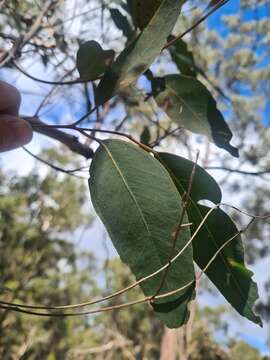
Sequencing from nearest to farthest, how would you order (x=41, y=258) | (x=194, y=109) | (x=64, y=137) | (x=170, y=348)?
1. (x=64, y=137)
2. (x=194, y=109)
3. (x=170, y=348)
4. (x=41, y=258)

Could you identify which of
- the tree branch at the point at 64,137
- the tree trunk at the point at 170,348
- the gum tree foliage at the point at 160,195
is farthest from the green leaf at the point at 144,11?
the tree trunk at the point at 170,348

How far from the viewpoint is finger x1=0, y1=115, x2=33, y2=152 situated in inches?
21.2

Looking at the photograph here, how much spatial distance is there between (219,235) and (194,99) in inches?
10.1

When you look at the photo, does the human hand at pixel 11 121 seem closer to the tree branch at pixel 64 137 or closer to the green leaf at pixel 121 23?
the tree branch at pixel 64 137

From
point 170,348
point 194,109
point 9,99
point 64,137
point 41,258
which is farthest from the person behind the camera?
point 41,258

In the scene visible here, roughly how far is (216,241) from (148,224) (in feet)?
0.42

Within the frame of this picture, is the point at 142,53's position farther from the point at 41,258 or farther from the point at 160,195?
the point at 41,258

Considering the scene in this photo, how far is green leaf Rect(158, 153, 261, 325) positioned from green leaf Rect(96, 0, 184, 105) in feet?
0.41

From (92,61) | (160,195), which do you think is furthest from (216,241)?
(92,61)

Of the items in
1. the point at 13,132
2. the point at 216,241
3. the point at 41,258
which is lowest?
the point at 41,258

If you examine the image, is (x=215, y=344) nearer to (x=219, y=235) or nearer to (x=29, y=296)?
(x=29, y=296)

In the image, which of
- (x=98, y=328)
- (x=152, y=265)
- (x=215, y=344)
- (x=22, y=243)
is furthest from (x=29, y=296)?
(x=152, y=265)

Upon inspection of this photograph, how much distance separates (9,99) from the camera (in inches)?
21.3

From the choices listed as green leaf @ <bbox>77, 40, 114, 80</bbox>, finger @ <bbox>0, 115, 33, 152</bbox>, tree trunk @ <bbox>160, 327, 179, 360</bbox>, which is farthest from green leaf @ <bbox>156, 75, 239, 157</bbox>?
tree trunk @ <bbox>160, 327, 179, 360</bbox>
